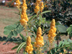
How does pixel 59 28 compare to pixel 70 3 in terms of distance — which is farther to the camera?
pixel 70 3

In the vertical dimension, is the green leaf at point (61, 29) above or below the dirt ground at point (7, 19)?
above

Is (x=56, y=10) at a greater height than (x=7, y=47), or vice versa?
(x=56, y=10)

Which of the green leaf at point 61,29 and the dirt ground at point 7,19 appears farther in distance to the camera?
the dirt ground at point 7,19

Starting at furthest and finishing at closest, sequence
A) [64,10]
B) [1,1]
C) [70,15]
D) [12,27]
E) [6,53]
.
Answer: [1,1], [6,53], [64,10], [70,15], [12,27]

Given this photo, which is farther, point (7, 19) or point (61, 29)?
point (7, 19)

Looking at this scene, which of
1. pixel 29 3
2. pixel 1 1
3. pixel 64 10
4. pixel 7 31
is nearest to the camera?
pixel 7 31

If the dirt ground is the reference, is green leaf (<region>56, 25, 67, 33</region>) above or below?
above

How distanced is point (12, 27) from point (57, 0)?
1063 millimetres

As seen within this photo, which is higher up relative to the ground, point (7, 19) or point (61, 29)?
point (61, 29)

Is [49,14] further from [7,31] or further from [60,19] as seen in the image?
[7,31]

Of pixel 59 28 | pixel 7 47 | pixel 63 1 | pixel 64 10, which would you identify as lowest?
pixel 7 47

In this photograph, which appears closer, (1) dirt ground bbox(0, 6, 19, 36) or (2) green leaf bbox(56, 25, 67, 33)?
(2) green leaf bbox(56, 25, 67, 33)

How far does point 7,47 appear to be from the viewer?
2.88m

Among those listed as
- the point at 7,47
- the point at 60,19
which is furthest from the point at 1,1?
the point at 60,19
